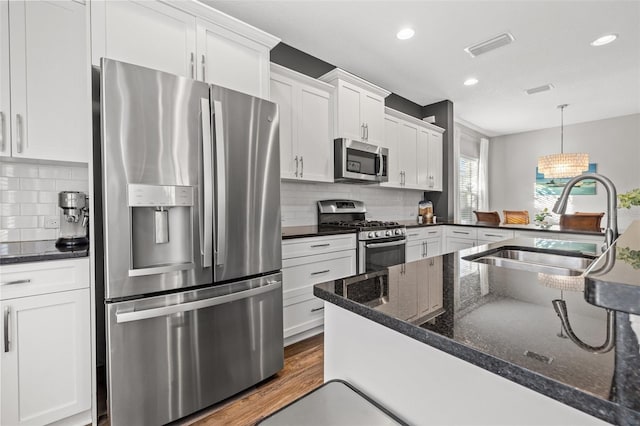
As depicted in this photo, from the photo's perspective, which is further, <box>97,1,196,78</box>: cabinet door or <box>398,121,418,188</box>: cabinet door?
<box>398,121,418,188</box>: cabinet door

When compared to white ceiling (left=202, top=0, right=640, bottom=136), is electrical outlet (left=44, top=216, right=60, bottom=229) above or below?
below

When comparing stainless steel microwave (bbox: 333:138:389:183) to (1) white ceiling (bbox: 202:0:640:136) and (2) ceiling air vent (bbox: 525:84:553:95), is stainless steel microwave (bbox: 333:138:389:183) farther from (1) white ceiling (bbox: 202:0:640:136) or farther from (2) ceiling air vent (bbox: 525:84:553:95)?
(2) ceiling air vent (bbox: 525:84:553:95)

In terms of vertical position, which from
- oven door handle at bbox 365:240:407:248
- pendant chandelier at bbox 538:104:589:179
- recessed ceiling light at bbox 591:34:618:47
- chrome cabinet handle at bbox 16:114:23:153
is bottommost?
oven door handle at bbox 365:240:407:248

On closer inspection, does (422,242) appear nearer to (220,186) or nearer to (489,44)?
(489,44)

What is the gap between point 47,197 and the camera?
1.91m

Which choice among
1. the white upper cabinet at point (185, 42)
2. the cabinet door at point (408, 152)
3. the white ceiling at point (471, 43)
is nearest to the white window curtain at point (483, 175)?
the white ceiling at point (471, 43)

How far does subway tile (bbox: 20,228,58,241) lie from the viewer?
186cm

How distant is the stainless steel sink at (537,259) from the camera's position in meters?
1.42

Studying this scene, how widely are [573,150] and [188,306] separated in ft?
23.9

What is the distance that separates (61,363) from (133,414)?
1.48ft

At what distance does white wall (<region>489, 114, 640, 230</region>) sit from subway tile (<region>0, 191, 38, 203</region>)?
7.57m

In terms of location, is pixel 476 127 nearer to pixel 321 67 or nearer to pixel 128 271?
pixel 321 67

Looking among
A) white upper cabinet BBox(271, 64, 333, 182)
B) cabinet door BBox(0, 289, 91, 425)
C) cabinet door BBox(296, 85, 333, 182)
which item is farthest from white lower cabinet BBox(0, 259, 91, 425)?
cabinet door BBox(296, 85, 333, 182)

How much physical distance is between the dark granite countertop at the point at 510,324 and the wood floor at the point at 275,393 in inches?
40.6
